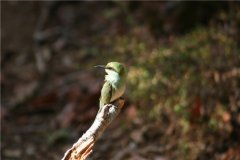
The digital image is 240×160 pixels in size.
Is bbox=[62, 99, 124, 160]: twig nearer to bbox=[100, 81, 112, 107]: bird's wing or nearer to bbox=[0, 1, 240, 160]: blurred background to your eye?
bbox=[100, 81, 112, 107]: bird's wing

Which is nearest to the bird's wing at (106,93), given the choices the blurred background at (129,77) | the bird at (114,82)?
the bird at (114,82)

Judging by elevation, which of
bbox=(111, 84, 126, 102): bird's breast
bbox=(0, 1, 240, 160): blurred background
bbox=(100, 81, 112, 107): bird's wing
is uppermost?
bbox=(0, 1, 240, 160): blurred background

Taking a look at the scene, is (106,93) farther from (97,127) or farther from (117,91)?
(97,127)

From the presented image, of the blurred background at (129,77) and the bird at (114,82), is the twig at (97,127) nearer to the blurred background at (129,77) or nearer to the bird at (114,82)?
the bird at (114,82)

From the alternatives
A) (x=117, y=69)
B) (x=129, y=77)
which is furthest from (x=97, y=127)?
(x=129, y=77)

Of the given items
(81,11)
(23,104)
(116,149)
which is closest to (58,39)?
(81,11)

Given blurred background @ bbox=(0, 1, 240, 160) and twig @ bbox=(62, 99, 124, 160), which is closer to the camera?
twig @ bbox=(62, 99, 124, 160)

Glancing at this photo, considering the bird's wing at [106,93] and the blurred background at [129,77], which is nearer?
the bird's wing at [106,93]

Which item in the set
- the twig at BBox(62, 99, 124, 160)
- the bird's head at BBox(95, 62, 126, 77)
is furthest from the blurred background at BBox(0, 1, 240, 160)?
the bird's head at BBox(95, 62, 126, 77)

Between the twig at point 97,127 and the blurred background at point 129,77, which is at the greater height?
the blurred background at point 129,77
